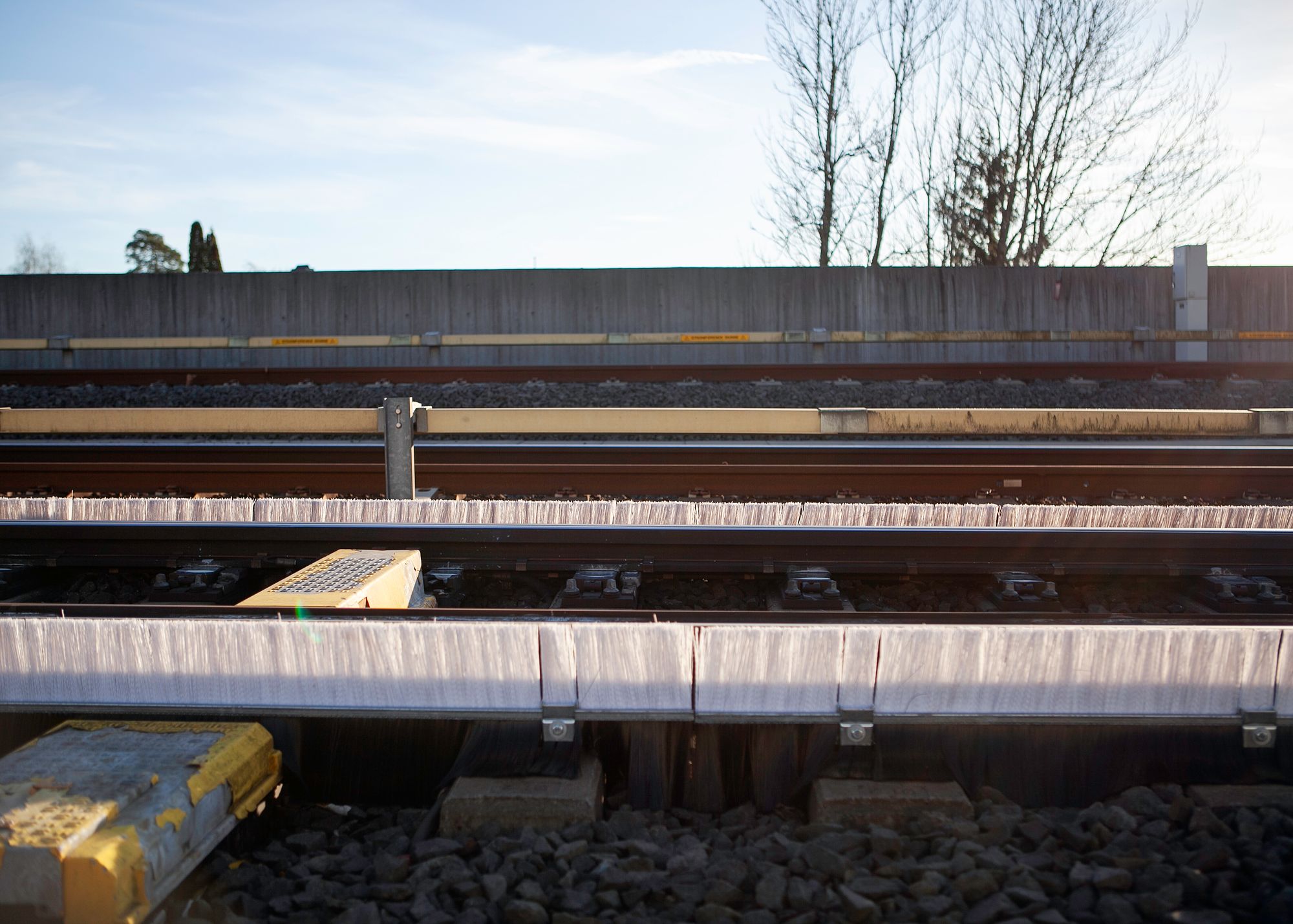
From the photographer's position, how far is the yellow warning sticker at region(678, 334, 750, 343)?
20.2 metres

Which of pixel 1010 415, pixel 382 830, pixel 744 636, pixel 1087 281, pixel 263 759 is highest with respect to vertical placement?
pixel 1087 281

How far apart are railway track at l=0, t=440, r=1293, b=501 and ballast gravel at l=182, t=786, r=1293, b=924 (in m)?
5.46

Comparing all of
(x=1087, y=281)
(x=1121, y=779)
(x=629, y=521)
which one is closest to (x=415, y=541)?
(x=629, y=521)

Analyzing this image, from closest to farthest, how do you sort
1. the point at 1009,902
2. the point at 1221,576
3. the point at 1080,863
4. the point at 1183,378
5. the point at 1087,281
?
the point at 1009,902, the point at 1080,863, the point at 1221,576, the point at 1183,378, the point at 1087,281

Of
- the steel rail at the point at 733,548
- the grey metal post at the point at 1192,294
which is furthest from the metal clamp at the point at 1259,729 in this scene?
the grey metal post at the point at 1192,294

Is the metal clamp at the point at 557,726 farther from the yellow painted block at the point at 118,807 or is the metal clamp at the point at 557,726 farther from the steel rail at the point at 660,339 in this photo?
the steel rail at the point at 660,339

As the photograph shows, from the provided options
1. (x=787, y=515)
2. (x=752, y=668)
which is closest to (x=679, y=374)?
(x=787, y=515)

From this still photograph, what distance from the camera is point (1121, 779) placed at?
333 cm

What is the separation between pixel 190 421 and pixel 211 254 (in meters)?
36.2

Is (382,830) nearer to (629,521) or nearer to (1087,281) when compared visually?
(629,521)

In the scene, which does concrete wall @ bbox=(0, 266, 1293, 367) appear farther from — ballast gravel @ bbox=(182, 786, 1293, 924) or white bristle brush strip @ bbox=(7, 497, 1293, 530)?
ballast gravel @ bbox=(182, 786, 1293, 924)

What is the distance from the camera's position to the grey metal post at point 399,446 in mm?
6418

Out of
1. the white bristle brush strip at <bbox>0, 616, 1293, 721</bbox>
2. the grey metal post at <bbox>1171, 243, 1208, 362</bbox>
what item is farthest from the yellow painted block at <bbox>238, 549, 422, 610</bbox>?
the grey metal post at <bbox>1171, 243, 1208, 362</bbox>

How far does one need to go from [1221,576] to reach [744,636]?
3.75m
